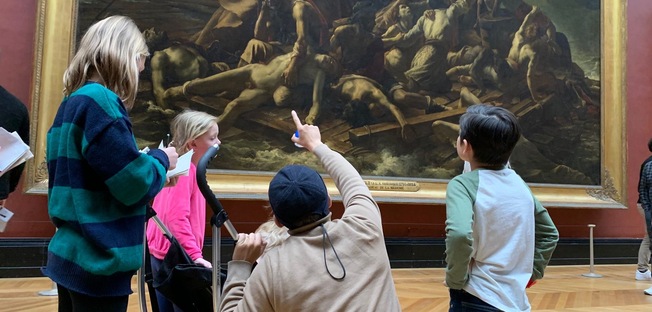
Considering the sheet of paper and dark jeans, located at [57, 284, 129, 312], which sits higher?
the sheet of paper

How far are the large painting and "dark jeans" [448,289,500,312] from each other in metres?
5.47

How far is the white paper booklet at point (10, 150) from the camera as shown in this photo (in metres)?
2.57

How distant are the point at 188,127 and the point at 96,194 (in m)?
1.26

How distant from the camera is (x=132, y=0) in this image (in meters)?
7.12

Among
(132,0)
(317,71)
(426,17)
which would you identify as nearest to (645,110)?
(426,17)

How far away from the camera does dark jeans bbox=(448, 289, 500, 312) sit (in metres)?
2.00

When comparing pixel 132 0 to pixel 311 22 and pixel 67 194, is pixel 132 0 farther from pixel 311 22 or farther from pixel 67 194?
pixel 67 194

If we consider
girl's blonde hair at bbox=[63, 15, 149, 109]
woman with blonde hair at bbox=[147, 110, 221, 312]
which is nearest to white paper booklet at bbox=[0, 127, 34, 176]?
woman with blonde hair at bbox=[147, 110, 221, 312]

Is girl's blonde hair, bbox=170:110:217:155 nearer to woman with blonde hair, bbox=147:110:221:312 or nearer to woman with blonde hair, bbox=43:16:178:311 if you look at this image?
woman with blonde hair, bbox=147:110:221:312

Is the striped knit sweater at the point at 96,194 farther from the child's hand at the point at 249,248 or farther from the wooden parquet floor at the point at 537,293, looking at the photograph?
the wooden parquet floor at the point at 537,293

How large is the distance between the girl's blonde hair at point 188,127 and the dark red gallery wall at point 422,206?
15.1 ft

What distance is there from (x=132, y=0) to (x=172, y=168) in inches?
226

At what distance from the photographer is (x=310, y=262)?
156cm

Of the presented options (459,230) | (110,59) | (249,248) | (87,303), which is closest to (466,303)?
(459,230)
